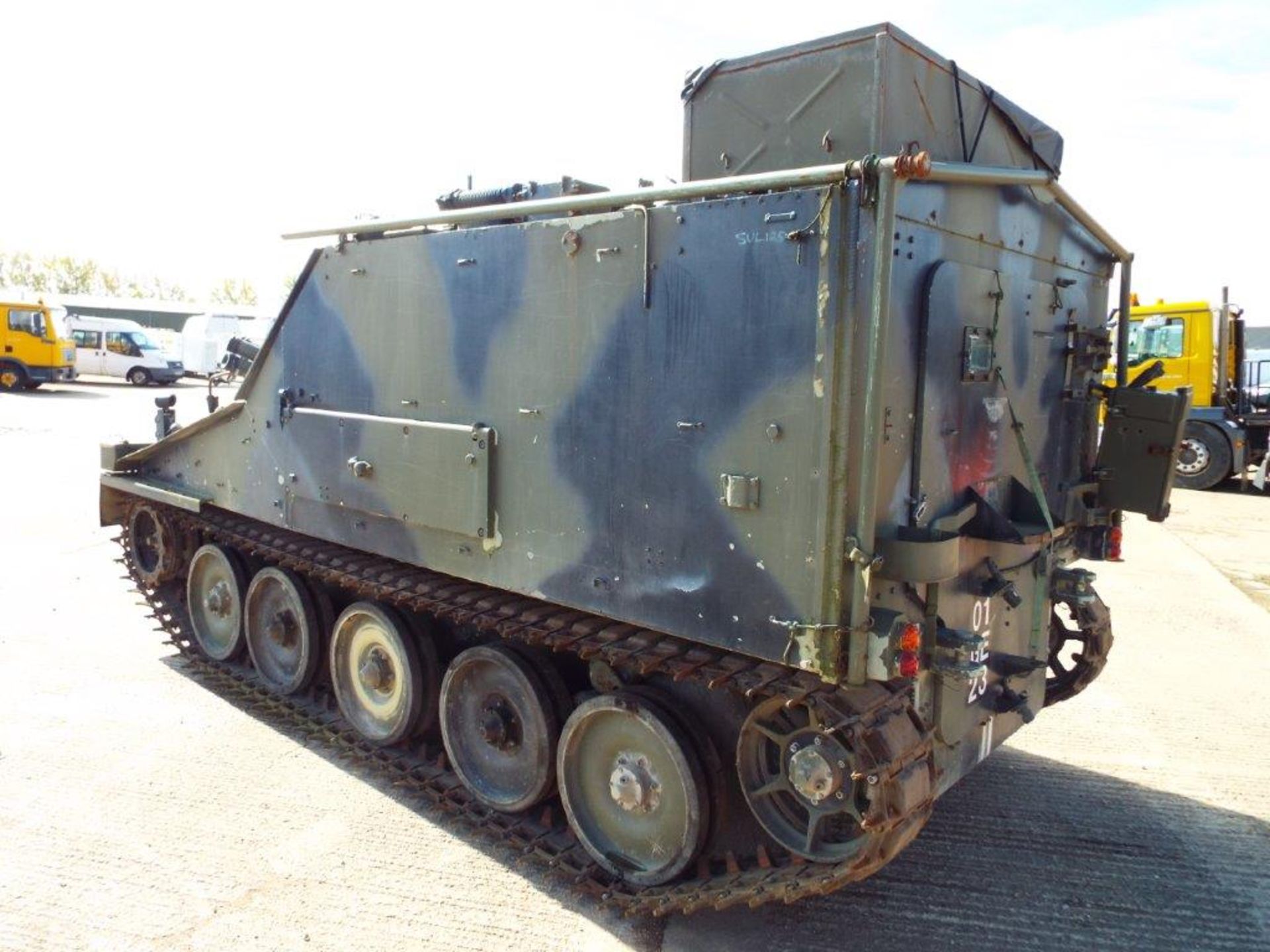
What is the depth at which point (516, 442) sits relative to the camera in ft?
13.8

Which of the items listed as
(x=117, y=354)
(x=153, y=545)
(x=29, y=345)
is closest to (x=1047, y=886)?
(x=153, y=545)

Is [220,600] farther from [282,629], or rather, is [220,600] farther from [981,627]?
[981,627]

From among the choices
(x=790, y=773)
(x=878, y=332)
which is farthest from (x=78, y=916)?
(x=878, y=332)

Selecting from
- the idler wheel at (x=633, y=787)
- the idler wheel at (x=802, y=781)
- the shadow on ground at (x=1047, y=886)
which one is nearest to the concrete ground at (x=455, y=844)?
the shadow on ground at (x=1047, y=886)

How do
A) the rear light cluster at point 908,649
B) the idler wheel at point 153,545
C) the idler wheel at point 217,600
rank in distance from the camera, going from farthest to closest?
the idler wheel at point 153,545, the idler wheel at point 217,600, the rear light cluster at point 908,649

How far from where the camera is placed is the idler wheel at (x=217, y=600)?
20.7 feet

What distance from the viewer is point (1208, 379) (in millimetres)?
15641

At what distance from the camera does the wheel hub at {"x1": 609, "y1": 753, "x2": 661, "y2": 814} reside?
13.2ft

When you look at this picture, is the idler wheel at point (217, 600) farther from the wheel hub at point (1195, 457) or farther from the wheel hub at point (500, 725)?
the wheel hub at point (1195, 457)

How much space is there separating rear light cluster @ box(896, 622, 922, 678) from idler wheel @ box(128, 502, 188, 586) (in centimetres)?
540

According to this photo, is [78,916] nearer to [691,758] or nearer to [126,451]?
[691,758]

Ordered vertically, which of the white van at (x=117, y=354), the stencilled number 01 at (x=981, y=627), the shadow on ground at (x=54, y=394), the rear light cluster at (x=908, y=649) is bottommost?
the stencilled number 01 at (x=981, y=627)

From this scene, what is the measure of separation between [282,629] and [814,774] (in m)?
3.70

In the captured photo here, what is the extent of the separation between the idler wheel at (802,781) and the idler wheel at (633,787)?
28cm
